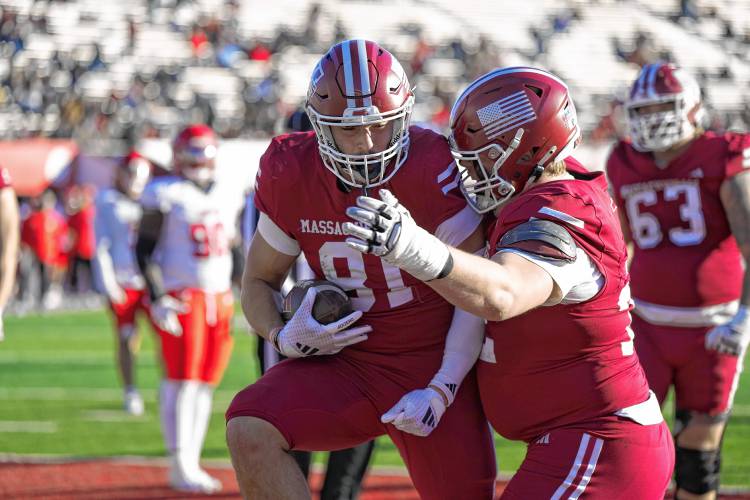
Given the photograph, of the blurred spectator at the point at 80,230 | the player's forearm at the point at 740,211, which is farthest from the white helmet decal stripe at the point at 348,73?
the blurred spectator at the point at 80,230

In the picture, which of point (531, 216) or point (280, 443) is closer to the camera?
point (531, 216)

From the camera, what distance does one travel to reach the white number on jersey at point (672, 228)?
4953 millimetres

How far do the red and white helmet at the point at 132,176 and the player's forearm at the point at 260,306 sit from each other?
5692 millimetres

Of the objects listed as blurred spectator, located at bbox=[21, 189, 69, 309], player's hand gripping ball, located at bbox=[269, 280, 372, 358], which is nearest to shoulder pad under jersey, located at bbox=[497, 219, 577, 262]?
player's hand gripping ball, located at bbox=[269, 280, 372, 358]

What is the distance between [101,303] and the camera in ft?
64.1

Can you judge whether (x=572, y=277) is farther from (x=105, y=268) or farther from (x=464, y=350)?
(x=105, y=268)

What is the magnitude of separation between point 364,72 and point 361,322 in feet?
2.63

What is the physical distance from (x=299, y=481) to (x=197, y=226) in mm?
3479

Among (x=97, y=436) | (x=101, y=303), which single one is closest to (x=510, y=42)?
(x=101, y=303)

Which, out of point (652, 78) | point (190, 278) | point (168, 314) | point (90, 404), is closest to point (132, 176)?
point (90, 404)

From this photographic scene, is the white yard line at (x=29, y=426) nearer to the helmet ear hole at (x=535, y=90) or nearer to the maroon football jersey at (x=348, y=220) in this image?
the maroon football jersey at (x=348, y=220)

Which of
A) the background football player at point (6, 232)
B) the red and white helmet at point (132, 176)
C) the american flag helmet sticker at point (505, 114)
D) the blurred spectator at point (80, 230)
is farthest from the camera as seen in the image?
the blurred spectator at point (80, 230)

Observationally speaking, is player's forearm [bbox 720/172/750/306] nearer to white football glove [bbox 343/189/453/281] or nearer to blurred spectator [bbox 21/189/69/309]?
white football glove [bbox 343/189/453/281]

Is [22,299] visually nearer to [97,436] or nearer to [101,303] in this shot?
[101,303]
